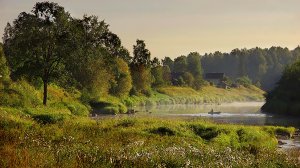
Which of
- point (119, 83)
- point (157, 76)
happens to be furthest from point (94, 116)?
point (157, 76)

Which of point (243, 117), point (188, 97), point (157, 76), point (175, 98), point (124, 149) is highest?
point (157, 76)

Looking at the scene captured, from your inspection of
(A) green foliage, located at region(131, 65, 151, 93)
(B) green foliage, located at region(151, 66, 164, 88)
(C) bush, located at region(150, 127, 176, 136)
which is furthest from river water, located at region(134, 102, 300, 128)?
(B) green foliage, located at region(151, 66, 164, 88)

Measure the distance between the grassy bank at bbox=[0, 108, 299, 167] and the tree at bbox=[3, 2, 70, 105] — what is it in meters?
20.4

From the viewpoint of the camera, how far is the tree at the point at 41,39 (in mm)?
55781

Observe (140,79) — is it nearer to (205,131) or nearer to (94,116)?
(94,116)

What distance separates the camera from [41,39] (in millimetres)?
55938

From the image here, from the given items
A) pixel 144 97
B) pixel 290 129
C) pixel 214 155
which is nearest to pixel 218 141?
pixel 214 155

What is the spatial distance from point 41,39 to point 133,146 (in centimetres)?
3610

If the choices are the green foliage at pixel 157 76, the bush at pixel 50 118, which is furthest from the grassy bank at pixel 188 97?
the bush at pixel 50 118

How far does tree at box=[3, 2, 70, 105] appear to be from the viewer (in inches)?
2196

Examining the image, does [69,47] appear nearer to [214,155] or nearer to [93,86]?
[93,86]

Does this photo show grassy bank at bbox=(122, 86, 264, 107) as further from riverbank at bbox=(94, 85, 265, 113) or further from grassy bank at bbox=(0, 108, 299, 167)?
grassy bank at bbox=(0, 108, 299, 167)

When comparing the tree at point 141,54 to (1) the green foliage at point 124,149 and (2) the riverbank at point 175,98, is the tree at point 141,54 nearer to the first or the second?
(2) the riverbank at point 175,98

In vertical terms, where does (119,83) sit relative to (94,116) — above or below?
above
